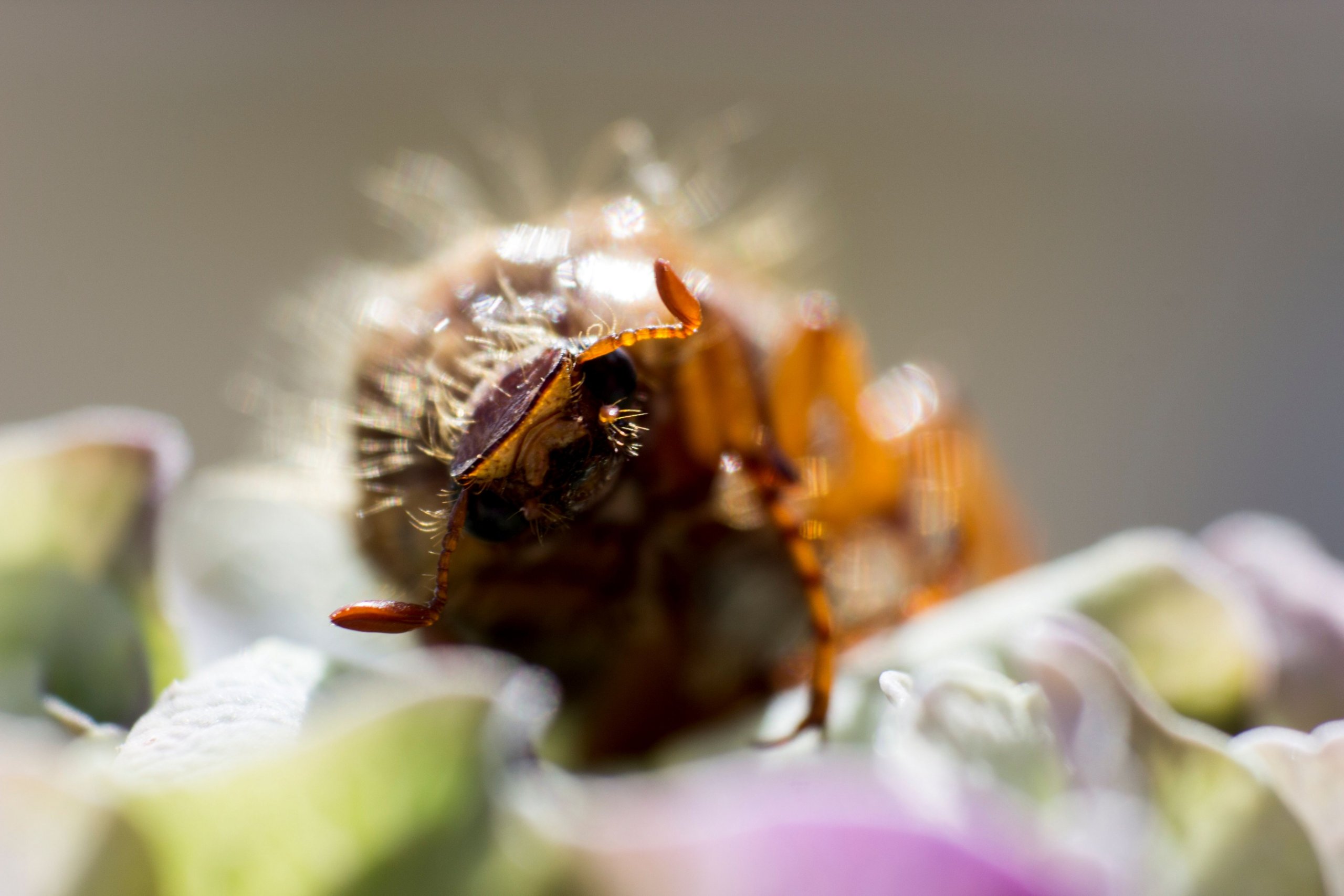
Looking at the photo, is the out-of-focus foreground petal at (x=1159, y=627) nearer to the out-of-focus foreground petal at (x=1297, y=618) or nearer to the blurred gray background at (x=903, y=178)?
the out-of-focus foreground petal at (x=1297, y=618)

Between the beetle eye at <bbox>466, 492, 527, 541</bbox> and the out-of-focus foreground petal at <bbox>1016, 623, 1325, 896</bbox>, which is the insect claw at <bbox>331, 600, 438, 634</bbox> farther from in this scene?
the out-of-focus foreground petal at <bbox>1016, 623, 1325, 896</bbox>

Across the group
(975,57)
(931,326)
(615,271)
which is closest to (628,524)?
(615,271)

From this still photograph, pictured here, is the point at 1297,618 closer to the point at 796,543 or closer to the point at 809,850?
the point at 796,543

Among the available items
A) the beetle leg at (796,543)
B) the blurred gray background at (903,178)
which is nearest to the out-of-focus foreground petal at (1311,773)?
the beetle leg at (796,543)

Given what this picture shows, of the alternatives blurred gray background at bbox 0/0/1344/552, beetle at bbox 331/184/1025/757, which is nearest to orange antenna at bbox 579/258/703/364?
beetle at bbox 331/184/1025/757

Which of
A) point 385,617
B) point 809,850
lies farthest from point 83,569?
point 809,850

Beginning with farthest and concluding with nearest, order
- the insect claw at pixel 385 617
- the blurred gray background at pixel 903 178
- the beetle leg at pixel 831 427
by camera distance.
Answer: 1. the blurred gray background at pixel 903 178
2. the beetle leg at pixel 831 427
3. the insect claw at pixel 385 617

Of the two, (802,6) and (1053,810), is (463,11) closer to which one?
(802,6)
